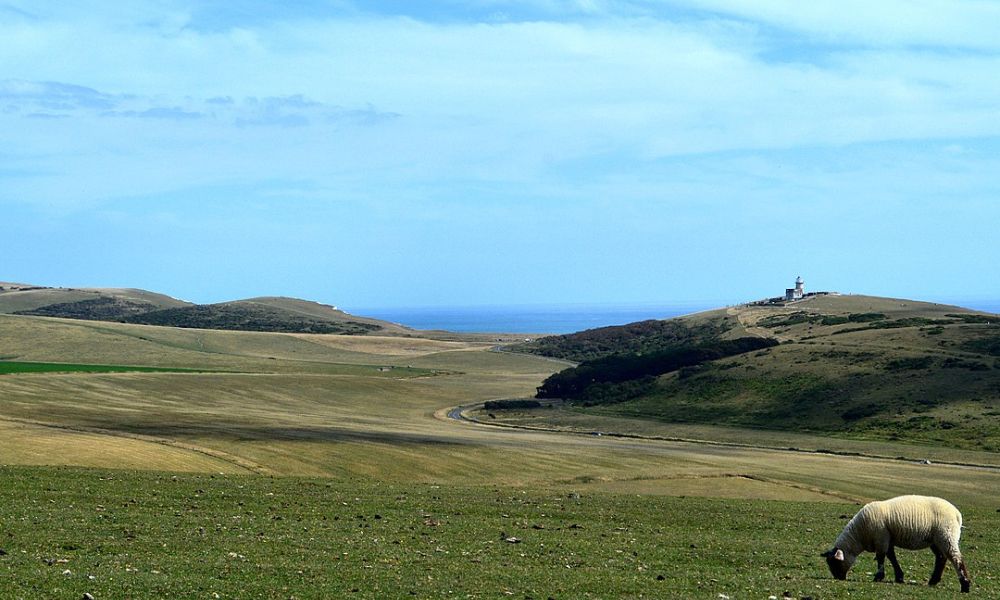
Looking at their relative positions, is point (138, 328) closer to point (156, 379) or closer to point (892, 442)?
point (156, 379)

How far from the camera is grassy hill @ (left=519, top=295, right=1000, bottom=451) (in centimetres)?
8594

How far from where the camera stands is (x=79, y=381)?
309 feet

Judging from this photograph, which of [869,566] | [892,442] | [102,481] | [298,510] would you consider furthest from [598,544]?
[892,442]

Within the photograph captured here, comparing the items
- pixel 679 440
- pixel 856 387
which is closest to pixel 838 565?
pixel 679 440

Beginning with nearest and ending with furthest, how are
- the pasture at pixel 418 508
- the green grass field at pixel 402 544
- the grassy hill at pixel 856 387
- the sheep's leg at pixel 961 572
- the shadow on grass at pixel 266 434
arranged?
the green grass field at pixel 402 544, the pasture at pixel 418 508, the sheep's leg at pixel 961 572, the shadow on grass at pixel 266 434, the grassy hill at pixel 856 387

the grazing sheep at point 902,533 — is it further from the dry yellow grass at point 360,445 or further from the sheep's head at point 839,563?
the dry yellow grass at point 360,445

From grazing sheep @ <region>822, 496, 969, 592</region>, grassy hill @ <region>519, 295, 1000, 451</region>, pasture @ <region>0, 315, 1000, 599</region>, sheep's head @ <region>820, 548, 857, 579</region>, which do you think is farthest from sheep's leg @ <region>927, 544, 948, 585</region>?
grassy hill @ <region>519, 295, 1000, 451</region>

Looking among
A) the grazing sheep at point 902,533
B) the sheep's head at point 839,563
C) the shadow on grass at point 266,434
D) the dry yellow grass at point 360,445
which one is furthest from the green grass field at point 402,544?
the shadow on grass at point 266,434

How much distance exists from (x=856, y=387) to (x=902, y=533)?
81.9 metres

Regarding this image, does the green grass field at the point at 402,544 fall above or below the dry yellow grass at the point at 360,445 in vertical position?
above

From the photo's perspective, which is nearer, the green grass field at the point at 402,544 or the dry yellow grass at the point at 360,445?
the green grass field at the point at 402,544

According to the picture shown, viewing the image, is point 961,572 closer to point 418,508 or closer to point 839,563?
point 839,563

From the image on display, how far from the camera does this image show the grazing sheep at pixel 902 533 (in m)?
20.8

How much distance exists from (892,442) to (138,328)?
152 m
